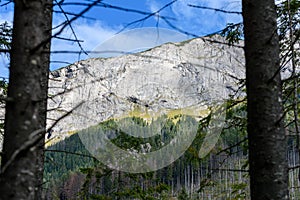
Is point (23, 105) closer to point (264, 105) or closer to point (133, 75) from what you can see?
point (264, 105)

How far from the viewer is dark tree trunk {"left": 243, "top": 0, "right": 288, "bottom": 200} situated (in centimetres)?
228

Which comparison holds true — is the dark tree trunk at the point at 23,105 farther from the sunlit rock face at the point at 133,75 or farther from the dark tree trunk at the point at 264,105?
the dark tree trunk at the point at 264,105

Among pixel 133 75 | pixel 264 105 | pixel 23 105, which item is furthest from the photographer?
pixel 133 75

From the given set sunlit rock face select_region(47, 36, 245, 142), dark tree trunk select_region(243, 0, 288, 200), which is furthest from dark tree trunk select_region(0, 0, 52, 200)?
dark tree trunk select_region(243, 0, 288, 200)

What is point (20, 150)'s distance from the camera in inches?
53.5

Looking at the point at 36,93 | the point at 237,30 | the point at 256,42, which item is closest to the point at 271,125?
the point at 256,42

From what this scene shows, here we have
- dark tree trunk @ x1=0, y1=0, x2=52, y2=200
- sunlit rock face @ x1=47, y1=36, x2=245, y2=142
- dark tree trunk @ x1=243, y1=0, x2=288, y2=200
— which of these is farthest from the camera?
sunlit rock face @ x1=47, y1=36, x2=245, y2=142

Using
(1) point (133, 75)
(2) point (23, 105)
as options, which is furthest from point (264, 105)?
(1) point (133, 75)

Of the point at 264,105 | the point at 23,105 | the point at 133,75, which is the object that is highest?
the point at 133,75

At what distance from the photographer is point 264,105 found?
237cm

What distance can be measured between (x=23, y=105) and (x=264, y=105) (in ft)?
4.94

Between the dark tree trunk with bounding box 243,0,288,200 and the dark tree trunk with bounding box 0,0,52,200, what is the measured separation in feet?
4.58

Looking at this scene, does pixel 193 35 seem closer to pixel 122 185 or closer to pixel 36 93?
pixel 36 93

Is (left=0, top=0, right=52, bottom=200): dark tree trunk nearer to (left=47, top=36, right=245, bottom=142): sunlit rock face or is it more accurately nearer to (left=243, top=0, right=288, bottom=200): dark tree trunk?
(left=47, top=36, right=245, bottom=142): sunlit rock face
